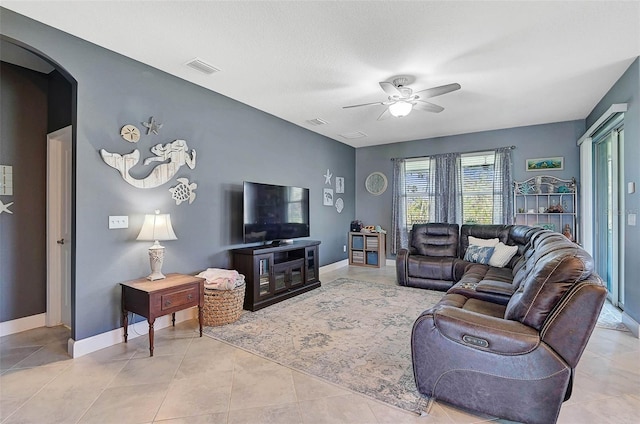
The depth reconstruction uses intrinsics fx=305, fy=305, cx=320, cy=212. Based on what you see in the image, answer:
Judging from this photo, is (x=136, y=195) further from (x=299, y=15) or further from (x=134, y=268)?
(x=299, y=15)

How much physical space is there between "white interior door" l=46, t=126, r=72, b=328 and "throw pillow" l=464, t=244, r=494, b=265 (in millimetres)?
4962

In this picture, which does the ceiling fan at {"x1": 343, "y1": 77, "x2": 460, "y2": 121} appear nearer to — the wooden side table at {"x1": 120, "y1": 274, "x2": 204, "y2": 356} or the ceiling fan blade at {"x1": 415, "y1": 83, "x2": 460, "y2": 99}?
the ceiling fan blade at {"x1": 415, "y1": 83, "x2": 460, "y2": 99}

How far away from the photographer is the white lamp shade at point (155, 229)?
110 inches

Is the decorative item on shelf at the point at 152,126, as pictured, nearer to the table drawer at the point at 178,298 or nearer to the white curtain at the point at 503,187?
the table drawer at the point at 178,298

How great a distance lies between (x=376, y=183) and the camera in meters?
6.82

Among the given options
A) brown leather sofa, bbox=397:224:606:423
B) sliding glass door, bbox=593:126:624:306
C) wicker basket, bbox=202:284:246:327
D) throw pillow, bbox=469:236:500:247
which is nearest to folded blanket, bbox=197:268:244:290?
wicker basket, bbox=202:284:246:327

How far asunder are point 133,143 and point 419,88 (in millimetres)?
3118

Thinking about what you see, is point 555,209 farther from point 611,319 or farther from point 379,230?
point 379,230

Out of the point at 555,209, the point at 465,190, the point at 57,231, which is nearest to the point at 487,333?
the point at 57,231

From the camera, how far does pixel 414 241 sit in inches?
204

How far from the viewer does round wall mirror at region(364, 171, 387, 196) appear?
6.73m

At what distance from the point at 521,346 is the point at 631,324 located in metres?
2.50

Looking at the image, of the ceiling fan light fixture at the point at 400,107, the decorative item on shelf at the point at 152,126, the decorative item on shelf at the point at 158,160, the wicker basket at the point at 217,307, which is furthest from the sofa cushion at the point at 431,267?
the decorative item on shelf at the point at 152,126

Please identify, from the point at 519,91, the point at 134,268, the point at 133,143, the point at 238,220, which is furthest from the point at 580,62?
the point at 134,268
